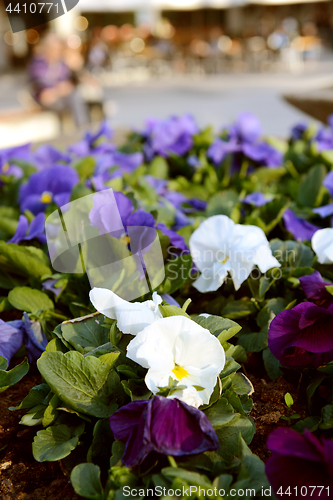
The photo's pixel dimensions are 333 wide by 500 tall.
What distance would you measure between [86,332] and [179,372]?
16cm

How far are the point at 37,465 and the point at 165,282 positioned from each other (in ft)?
0.97

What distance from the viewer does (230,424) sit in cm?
54

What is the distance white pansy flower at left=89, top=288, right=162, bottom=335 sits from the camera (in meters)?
0.55

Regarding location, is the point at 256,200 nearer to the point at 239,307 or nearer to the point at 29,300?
the point at 239,307

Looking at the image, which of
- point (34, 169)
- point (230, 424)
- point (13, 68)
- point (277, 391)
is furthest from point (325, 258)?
point (13, 68)

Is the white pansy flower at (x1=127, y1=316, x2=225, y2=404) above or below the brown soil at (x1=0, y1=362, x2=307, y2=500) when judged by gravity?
above

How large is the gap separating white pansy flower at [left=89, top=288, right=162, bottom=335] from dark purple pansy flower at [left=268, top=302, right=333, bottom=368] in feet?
0.48

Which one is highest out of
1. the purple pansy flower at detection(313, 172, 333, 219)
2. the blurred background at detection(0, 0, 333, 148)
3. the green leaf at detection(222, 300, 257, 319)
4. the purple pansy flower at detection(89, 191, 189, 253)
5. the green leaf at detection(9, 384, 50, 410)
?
the purple pansy flower at detection(89, 191, 189, 253)

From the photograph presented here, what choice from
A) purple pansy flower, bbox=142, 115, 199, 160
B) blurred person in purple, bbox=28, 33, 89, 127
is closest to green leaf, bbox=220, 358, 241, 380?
purple pansy flower, bbox=142, 115, 199, 160

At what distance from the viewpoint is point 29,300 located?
751 millimetres

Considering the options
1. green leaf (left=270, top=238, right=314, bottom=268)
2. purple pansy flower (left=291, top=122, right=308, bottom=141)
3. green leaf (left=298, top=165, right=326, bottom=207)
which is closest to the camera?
green leaf (left=270, top=238, right=314, bottom=268)

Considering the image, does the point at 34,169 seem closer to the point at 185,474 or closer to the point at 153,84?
the point at 185,474

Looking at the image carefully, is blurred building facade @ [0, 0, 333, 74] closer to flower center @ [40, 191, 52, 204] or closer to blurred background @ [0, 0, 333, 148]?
blurred background @ [0, 0, 333, 148]

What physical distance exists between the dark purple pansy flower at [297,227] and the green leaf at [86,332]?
0.41 m
